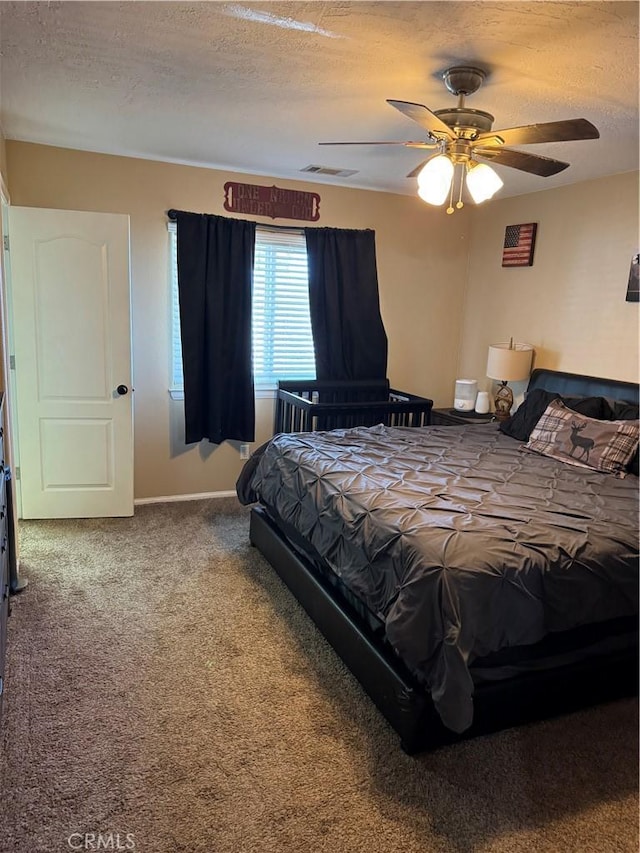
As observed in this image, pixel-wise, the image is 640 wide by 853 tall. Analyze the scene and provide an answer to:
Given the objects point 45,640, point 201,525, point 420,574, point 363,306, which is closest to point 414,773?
point 420,574

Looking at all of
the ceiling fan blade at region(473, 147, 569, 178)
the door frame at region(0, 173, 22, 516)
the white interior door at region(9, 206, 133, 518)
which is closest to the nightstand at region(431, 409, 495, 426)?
the ceiling fan blade at region(473, 147, 569, 178)

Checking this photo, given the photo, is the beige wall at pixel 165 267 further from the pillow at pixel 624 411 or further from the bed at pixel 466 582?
the pillow at pixel 624 411

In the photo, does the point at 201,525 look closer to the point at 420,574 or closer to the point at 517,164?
the point at 420,574

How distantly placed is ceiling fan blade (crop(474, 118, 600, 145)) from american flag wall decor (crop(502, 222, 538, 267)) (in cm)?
225

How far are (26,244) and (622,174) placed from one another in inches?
152

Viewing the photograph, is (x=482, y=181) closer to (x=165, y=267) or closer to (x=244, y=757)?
(x=244, y=757)

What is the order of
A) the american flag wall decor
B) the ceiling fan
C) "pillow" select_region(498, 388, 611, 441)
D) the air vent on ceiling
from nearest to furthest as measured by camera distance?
the ceiling fan, "pillow" select_region(498, 388, 611, 441), the air vent on ceiling, the american flag wall decor

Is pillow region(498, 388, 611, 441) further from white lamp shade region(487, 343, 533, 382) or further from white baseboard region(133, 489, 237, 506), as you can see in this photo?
white baseboard region(133, 489, 237, 506)

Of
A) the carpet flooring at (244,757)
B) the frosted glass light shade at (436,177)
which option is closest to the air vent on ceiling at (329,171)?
the frosted glass light shade at (436,177)

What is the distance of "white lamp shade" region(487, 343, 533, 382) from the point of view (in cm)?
433

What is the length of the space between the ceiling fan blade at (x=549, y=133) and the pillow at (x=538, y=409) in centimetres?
177

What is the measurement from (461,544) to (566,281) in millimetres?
2898

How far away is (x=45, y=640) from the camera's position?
8.50 feet

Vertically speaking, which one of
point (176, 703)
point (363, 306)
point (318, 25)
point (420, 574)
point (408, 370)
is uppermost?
point (318, 25)
